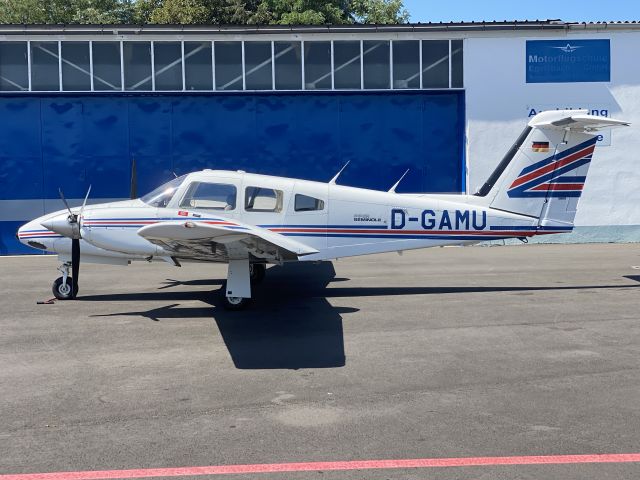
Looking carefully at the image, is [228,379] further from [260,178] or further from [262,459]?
[260,178]

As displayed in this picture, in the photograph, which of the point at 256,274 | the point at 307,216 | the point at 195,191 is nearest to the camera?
the point at 195,191

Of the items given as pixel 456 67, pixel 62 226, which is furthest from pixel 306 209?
pixel 456 67

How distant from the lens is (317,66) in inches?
821

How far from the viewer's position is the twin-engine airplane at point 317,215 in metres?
10.6

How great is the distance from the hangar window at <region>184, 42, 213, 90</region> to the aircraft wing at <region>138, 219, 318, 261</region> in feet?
35.7

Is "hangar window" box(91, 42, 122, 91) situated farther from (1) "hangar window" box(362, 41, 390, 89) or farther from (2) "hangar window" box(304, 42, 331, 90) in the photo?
(1) "hangar window" box(362, 41, 390, 89)

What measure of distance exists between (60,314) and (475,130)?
14.5 meters

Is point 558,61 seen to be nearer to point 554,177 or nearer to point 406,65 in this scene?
point 406,65

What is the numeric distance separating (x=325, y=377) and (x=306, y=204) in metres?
5.03

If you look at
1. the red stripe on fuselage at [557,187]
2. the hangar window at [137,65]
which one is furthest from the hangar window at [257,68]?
the red stripe on fuselage at [557,187]

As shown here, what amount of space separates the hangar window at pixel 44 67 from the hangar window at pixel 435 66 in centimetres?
1135

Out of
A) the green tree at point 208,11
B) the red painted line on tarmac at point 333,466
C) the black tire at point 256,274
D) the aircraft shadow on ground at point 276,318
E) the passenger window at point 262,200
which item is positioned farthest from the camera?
the green tree at point 208,11

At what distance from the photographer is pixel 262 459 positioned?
4883 millimetres

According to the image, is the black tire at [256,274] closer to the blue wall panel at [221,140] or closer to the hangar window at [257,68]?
the blue wall panel at [221,140]
